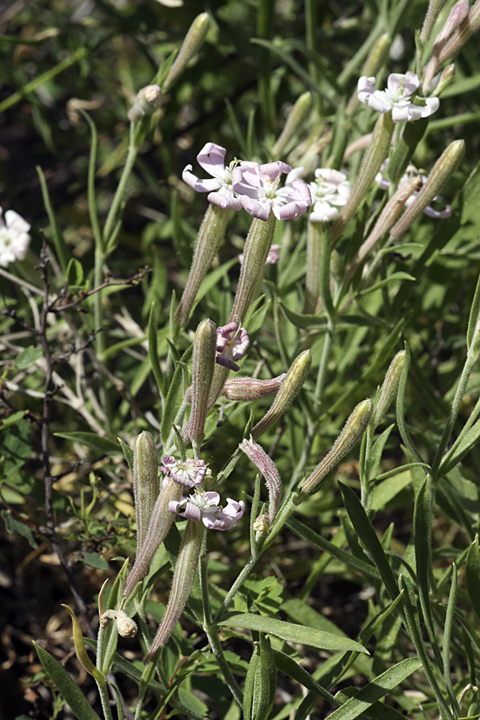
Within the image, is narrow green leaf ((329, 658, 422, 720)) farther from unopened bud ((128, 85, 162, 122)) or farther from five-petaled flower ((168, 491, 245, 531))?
unopened bud ((128, 85, 162, 122))

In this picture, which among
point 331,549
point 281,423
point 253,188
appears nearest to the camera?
point 253,188

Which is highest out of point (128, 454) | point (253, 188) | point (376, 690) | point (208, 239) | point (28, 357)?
point (253, 188)

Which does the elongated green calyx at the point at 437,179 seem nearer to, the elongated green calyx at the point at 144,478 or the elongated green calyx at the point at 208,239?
the elongated green calyx at the point at 208,239

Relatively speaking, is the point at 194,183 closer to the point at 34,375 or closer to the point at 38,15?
the point at 34,375

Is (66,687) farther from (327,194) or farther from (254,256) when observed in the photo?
(327,194)

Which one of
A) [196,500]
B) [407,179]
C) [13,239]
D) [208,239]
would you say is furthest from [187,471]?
[13,239]

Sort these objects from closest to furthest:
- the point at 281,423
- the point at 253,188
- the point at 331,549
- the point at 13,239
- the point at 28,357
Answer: the point at 253,188 → the point at 331,549 → the point at 28,357 → the point at 13,239 → the point at 281,423

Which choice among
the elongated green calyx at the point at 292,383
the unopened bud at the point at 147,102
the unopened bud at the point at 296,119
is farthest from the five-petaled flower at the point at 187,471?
the unopened bud at the point at 296,119
